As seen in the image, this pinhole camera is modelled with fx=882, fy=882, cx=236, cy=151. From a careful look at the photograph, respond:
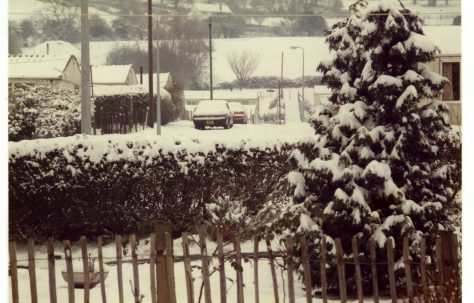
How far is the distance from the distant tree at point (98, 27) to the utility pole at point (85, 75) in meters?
0.05

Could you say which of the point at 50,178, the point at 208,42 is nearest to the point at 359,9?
the point at 208,42

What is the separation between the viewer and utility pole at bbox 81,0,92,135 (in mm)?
9102

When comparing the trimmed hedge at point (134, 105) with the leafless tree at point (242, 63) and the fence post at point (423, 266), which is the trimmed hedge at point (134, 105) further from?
the fence post at point (423, 266)

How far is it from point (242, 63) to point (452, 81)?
2.19 metres

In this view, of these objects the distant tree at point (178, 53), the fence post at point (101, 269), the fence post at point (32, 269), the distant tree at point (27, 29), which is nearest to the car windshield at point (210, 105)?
the distant tree at point (178, 53)

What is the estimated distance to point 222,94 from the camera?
9367 millimetres

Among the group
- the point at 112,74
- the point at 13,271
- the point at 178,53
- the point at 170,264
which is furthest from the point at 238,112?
the point at 13,271

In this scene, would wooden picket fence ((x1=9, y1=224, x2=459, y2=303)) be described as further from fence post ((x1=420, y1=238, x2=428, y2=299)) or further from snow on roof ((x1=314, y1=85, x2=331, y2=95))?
snow on roof ((x1=314, y1=85, x2=331, y2=95))

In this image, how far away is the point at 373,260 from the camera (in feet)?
27.6

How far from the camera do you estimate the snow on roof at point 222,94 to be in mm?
9250

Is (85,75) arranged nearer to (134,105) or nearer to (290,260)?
(134,105)

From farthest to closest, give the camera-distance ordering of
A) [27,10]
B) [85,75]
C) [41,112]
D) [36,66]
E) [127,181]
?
1. [127,181]
2. [85,75]
3. [41,112]
4. [36,66]
5. [27,10]

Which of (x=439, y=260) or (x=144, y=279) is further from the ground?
(x=439, y=260)

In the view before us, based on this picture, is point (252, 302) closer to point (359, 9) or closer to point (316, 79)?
point (316, 79)
